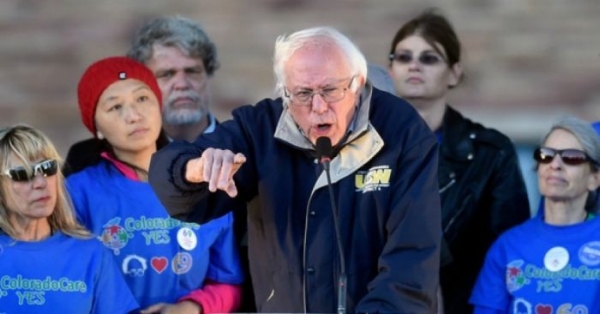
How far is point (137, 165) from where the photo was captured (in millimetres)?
6203

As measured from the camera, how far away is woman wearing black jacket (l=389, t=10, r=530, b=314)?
21.1 ft

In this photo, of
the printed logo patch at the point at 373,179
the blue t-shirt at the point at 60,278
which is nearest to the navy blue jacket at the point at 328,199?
the printed logo patch at the point at 373,179

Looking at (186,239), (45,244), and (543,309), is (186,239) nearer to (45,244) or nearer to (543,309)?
(45,244)

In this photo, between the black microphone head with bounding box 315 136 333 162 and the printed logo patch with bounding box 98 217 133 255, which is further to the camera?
the printed logo patch with bounding box 98 217 133 255

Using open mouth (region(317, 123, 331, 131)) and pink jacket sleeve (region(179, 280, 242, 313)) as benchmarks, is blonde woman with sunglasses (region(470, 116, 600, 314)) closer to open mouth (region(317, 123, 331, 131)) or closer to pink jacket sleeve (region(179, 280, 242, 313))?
pink jacket sleeve (region(179, 280, 242, 313))

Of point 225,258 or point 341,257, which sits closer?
point 341,257

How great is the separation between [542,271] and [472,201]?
0.45 m

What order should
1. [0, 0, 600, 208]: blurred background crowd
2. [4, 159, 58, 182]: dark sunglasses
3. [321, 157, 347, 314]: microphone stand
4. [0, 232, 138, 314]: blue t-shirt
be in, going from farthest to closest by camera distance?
[0, 0, 600, 208]: blurred background crowd, [4, 159, 58, 182]: dark sunglasses, [0, 232, 138, 314]: blue t-shirt, [321, 157, 347, 314]: microphone stand

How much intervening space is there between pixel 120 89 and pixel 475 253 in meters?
1.48

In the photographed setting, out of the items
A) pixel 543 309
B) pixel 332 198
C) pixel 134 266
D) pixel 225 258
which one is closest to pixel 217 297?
pixel 225 258

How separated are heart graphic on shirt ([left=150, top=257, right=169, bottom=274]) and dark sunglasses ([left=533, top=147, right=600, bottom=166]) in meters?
1.46

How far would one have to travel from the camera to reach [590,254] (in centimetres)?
616

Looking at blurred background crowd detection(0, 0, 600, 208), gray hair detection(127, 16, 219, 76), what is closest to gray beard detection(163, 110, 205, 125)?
gray hair detection(127, 16, 219, 76)

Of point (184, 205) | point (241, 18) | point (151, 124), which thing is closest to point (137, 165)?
point (151, 124)
